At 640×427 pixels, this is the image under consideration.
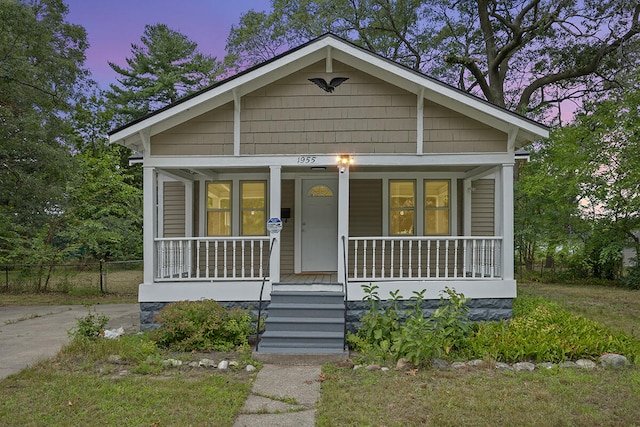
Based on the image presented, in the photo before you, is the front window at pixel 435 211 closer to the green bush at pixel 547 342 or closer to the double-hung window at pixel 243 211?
the green bush at pixel 547 342

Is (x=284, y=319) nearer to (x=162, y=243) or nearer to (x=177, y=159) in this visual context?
(x=162, y=243)

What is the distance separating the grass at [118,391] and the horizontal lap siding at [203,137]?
3.34 metres

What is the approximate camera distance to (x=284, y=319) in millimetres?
6762

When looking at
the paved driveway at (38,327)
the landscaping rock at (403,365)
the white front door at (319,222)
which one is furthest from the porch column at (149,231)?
the landscaping rock at (403,365)

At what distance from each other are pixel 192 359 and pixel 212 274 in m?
3.60

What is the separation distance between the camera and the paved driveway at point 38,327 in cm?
610

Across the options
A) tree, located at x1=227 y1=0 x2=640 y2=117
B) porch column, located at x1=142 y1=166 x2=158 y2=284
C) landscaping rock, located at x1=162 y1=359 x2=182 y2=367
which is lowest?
landscaping rock, located at x1=162 y1=359 x2=182 y2=367

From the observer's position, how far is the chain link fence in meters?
13.5

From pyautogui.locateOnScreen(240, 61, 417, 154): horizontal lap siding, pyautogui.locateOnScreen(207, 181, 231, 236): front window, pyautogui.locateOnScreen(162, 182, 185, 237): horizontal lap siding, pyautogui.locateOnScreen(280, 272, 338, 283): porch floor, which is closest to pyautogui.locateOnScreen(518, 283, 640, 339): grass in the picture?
pyautogui.locateOnScreen(280, 272, 338, 283): porch floor

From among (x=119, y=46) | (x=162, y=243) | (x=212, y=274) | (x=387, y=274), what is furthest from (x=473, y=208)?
(x=119, y=46)

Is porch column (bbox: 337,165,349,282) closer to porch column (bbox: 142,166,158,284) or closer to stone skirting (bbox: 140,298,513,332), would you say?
stone skirting (bbox: 140,298,513,332)

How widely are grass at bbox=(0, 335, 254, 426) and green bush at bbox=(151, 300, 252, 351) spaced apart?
0.31m

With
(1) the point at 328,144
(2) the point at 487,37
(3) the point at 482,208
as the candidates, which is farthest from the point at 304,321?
(2) the point at 487,37

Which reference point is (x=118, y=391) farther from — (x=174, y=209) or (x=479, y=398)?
(x=174, y=209)
